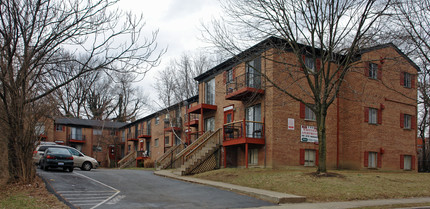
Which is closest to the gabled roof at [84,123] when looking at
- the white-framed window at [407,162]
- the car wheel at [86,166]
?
the car wheel at [86,166]

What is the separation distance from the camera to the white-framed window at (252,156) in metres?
23.1

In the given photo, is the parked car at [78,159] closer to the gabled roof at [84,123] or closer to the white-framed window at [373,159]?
the white-framed window at [373,159]

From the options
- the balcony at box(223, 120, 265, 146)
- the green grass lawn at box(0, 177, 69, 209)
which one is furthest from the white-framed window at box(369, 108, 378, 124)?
the green grass lawn at box(0, 177, 69, 209)

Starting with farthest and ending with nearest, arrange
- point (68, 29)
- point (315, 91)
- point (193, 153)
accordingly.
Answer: point (193, 153), point (315, 91), point (68, 29)

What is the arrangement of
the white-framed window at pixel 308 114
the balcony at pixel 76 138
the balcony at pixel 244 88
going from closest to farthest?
the balcony at pixel 244 88 < the white-framed window at pixel 308 114 < the balcony at pixel 76 138

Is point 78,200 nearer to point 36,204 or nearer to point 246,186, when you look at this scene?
point 36,204

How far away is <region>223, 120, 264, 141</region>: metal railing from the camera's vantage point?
22812 millimetres

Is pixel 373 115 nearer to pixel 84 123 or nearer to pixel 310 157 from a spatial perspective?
pixel 310 157

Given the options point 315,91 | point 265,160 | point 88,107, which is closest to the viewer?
point 315,91

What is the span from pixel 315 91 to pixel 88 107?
51.2 meters

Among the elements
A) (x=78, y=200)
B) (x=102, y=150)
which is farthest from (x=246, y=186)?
(x=102, y=150)

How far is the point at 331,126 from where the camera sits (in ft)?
79.2

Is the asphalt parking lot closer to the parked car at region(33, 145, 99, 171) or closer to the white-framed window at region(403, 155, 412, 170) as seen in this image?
the parked car at region(33, 145, 99, 171)

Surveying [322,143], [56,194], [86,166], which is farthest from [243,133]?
[56,194]
